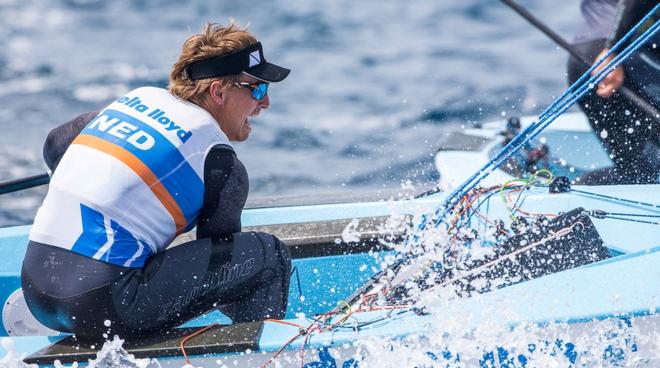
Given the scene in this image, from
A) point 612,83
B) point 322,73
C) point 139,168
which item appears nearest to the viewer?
point 139,168

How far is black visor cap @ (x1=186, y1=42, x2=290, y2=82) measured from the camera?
2264mm

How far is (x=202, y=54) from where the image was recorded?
2.26 metres

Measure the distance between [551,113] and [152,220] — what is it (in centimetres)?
120

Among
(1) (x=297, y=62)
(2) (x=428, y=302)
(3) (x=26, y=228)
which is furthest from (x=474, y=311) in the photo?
(1) (x=297, y=62)

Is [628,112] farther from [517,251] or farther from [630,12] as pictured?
[517,251]

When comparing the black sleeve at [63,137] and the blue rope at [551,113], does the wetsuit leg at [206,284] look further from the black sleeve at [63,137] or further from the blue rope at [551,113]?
the blue rope at [551,113]

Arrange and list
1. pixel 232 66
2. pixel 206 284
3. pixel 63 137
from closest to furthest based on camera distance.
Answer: pixel 206 284
pixel 232 66
pixel 63 137

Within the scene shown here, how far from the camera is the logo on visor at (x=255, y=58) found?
231 centimetres

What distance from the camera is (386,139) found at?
646 cm

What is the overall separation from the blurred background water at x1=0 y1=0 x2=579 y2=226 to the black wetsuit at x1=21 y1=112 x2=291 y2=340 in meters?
2.30

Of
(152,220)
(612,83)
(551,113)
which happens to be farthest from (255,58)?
(612,83)

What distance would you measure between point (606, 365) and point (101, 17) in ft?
32.1

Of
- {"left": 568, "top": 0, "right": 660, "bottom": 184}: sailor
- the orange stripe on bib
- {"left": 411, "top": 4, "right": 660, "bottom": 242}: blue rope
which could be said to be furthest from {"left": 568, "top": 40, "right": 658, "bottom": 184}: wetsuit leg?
the orange stripe on bib

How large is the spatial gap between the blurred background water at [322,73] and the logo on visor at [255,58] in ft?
7.32
